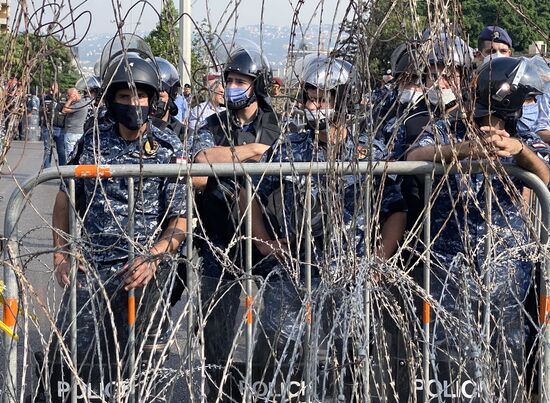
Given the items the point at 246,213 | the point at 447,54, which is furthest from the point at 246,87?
the point at 447,54

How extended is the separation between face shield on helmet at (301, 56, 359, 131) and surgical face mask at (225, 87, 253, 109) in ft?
3.58

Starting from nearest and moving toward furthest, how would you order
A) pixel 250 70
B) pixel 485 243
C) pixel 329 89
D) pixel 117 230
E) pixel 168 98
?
pixel 329 89 < pixel 485 243 < pixel 117 230 < pixel 250 70 < pixel 168 98

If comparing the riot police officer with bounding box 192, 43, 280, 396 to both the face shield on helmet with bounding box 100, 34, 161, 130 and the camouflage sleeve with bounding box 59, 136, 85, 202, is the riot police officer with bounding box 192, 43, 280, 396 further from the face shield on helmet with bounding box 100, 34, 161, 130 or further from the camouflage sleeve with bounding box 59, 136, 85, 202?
the camouflage sleeve with bounding box 59, 136, 85, 202

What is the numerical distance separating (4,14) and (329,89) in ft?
3.49

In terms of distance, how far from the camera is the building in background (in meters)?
3.20

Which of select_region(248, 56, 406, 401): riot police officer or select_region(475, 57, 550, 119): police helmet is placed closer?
select_region(248, 56, 406, 401): riot police officer

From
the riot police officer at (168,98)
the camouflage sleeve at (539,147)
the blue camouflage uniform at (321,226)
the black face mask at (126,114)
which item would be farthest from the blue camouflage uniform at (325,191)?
the riot police officer at (168,98)

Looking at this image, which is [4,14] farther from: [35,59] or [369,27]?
[369,27]

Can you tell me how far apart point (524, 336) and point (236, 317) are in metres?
1.14

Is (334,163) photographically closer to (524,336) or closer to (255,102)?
(524,336)

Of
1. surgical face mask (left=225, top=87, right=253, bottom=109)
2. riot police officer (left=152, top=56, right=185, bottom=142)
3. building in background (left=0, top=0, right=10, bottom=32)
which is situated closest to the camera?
building in background (left=0, top=0, right=10, bottom=32)

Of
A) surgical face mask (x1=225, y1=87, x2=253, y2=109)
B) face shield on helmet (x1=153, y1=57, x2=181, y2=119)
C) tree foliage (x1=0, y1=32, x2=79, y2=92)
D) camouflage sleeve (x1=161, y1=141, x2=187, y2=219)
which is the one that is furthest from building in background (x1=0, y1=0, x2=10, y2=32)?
face shield on helmet (x1=153, y1=57, x2=181, y2=119)

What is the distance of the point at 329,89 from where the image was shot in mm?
3342

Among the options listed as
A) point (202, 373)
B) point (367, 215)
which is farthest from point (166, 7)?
point (202, 373)
